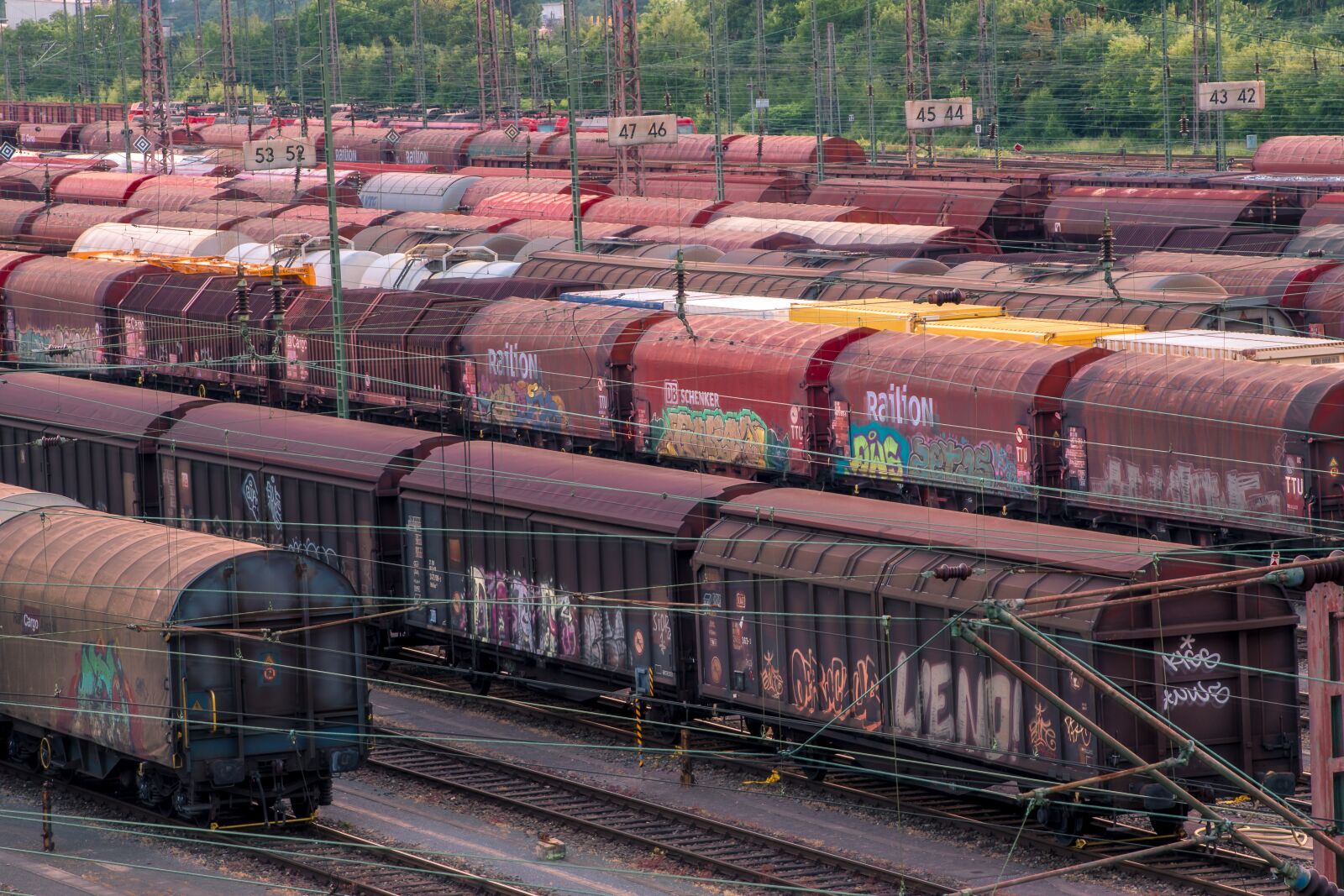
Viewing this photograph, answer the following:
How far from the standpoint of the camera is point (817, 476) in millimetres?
32031

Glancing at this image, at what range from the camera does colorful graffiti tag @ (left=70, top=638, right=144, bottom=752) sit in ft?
65.8

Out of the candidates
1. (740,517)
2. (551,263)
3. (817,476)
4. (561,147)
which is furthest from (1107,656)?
Answer: (561,147)

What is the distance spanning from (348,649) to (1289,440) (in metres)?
13.3

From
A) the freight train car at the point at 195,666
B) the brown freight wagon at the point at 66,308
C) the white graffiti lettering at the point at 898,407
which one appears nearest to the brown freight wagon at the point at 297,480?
the freight train car at the point at 195,666

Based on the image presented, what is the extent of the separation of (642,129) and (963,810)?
107 ft

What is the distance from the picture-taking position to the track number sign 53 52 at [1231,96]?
54.8m

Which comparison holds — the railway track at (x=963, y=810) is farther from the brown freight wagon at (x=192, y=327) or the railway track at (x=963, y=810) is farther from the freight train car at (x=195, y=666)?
the brown freight wagon at (x=192, y=327)

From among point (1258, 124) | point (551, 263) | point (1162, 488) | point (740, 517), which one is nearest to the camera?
point (740, 517)

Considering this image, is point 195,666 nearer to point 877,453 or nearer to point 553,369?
point 877,453

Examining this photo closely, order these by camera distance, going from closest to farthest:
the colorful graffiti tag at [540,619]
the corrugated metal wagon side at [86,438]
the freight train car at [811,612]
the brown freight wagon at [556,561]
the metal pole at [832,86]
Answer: the freight train car at [811,612], the brown freight wagon at [556,561], the colorful graffiti tag at [540,619], the corrugated metal wagon side at [86,438], the metal pole at [832,86]

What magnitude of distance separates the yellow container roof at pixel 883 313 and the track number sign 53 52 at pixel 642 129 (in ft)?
47.4

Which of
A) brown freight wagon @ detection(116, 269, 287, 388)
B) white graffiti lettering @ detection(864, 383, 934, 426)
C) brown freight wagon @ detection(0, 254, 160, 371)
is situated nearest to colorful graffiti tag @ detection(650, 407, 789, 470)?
white graffiti lettering @ detection(864, 383, 934, 426)

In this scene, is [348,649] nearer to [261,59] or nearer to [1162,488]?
[1162,488]

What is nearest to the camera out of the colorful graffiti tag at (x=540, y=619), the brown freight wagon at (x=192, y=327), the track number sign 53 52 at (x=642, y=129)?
the colorful graffiti tag at (x=540, y=619)
